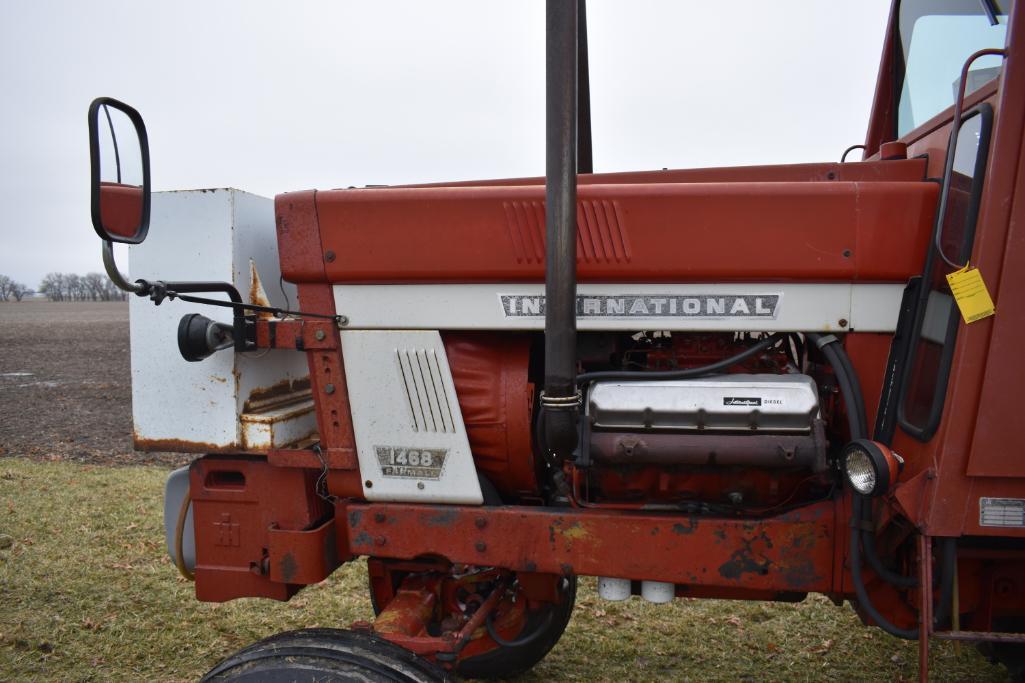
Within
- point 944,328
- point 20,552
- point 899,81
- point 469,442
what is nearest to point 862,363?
point 944,328

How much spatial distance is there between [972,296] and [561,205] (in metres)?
0.94

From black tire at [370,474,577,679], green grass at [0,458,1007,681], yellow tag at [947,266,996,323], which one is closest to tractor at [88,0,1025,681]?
yellow tag at [947,266,996,323]

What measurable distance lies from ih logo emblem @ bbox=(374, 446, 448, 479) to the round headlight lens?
1047 mm

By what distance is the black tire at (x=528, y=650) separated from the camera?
2881mm

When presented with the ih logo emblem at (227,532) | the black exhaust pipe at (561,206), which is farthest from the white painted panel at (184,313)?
the black exhaust pipe at (561,206)

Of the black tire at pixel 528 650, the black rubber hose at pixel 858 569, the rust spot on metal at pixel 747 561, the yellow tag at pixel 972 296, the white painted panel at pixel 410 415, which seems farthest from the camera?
the black tire at pixel 528 650

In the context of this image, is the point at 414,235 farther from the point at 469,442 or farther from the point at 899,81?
the point at 899,81

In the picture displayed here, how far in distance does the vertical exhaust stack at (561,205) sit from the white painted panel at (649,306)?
0.26m

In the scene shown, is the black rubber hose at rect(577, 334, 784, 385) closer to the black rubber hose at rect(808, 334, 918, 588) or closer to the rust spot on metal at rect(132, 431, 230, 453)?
the black rubber hose at rect(808, 334, 918, 588)

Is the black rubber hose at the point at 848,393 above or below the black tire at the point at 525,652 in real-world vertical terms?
above

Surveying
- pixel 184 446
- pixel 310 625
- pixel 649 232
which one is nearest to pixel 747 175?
pixel 649 232

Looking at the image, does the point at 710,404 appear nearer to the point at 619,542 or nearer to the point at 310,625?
the point at 619,542

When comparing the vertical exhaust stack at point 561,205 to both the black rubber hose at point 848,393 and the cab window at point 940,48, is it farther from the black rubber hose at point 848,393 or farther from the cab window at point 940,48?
the cab window at point 940,48

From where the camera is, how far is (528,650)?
3016mm
